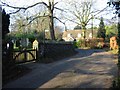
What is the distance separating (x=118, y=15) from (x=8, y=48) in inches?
385

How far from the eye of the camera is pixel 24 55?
22.4m

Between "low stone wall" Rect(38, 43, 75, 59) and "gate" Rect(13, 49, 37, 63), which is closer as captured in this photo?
"gate" Rect(13, 49, 37, 63)

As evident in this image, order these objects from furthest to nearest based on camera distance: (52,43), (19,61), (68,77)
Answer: (52,43)
(19,61)
(68,77)

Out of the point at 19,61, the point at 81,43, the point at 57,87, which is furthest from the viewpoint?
the point at 81,43

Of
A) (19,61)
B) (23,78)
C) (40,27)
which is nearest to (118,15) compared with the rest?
(23,78)

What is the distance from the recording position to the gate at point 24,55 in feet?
68.8

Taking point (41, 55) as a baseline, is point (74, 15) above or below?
above

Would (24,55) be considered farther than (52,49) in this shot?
No

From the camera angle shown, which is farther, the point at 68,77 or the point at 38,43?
the point at 38,43

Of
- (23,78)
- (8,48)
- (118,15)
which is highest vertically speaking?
(118,15)

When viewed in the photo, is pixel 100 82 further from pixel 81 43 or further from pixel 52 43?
pixel 81 43

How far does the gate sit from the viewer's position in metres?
21.0

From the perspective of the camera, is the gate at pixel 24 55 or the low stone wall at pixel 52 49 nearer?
the gate at pixel 24 55

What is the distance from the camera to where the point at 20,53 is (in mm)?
21609
